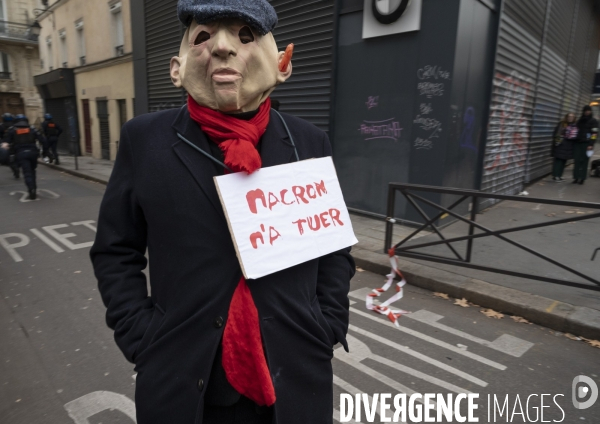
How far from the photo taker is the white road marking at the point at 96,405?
2.72 metres

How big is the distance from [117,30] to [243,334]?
19236mm

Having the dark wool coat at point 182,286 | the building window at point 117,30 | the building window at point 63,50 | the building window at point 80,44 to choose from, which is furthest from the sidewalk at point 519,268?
the building window at point 63,50

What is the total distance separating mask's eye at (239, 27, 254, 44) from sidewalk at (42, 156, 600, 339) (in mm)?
3749

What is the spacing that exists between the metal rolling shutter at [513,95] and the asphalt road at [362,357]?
16.9ft

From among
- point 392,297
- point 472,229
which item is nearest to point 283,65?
point 392,297

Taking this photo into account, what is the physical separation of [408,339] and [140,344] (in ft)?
9.60

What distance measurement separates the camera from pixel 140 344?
1359 millimetres

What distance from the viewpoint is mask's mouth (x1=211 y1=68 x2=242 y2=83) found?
1.29 meters

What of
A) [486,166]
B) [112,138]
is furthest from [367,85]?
[112,138]

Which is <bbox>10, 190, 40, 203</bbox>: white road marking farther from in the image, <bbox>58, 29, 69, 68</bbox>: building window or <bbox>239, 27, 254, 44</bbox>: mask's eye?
<bbox>58, 29, 69, 68</bbox>: building window

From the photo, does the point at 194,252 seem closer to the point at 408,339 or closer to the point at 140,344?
the point at 140,344

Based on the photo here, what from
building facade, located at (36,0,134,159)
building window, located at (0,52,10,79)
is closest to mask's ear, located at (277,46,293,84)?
building facade, located at (36,0,134,159)

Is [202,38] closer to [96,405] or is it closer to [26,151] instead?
[96,405]

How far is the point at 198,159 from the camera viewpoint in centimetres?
131
